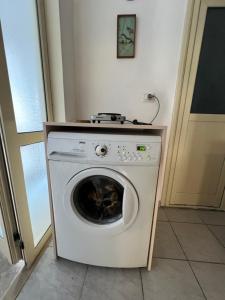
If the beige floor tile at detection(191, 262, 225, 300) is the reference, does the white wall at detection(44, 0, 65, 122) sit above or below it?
above

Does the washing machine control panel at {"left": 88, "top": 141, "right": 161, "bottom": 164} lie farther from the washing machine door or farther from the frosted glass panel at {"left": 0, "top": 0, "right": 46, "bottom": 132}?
the frosted glass panel at {"left": 0, "top": 0, "right": 46, "bottom": 132}

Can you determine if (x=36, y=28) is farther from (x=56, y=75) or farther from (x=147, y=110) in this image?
(x=147, y=110)

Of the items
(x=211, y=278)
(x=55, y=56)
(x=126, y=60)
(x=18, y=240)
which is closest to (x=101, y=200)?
(x=18, y=240)

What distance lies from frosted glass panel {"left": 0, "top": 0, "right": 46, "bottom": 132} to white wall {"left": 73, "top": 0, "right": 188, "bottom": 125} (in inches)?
18.4

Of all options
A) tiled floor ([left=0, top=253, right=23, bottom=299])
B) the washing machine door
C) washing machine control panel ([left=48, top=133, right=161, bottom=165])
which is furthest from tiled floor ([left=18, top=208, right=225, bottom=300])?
washing machine control panel ([left=48, top=133, right=161, bottom=165])

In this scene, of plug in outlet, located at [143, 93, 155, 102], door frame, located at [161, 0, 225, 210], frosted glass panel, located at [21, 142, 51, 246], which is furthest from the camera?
plug in outlet, located at [143, 93, 155, 102]

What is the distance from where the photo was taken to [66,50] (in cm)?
141

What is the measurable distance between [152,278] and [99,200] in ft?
2.14

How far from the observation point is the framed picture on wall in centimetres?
146

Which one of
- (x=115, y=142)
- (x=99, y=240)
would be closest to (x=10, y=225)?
(x=99, y=240)

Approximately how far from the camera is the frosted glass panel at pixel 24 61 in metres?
0.98

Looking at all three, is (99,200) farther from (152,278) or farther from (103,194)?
(152,278)

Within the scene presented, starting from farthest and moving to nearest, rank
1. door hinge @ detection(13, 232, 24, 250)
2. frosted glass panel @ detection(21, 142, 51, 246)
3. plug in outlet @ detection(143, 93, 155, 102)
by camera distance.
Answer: plug in outlet @ detection(143, 93, 155, 102) → frosted glass panel @ detection(21, 142, 51, 246) → door hinge @ detection(13, 232, 24, 250)

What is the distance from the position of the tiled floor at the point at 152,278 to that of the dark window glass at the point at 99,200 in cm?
41
